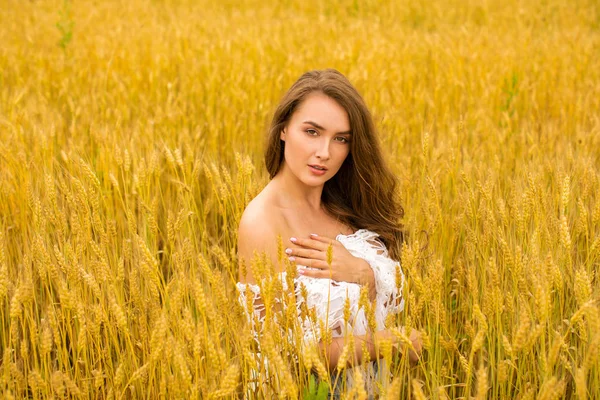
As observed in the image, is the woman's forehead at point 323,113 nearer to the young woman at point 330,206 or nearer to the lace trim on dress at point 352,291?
the young woman at point 330,206

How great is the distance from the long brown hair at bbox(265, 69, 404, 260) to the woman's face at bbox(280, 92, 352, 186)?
3 cm

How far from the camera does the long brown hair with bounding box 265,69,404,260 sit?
6.05 ft

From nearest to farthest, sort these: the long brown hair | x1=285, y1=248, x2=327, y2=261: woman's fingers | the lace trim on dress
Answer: the lace trim on dress → x1=285, y1=248, x2=327, y2=261: woman's fingers → the long brown hair

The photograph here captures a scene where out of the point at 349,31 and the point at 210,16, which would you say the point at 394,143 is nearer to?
the point at 349,31

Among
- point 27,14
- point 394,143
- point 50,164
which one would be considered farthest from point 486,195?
point 27,14

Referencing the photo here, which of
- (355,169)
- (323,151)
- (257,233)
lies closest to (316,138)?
(323,151)

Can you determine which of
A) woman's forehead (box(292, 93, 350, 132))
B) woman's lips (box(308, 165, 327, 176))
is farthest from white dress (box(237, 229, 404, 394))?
woman's forehead (box(292, 93, 350, 132))

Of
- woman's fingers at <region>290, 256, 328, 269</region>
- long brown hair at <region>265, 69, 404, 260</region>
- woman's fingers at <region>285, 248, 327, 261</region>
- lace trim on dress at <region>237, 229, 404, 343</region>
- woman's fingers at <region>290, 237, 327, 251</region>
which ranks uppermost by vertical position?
long brown hair at <region>265, 69, 404, 260</region>

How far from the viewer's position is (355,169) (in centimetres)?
195

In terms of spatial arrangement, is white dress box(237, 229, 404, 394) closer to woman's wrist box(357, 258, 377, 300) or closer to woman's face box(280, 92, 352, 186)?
woman's wrist box(357, 258, 377, 300)

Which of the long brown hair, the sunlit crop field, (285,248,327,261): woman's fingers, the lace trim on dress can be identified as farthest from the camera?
the long brown hair

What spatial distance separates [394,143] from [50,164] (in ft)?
4.63

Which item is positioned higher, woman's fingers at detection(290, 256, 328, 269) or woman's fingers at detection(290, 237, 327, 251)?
woman's fingers at detection(290, 237, 327, 251)

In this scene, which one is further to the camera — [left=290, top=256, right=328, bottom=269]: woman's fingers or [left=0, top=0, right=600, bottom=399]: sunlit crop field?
[left=290, top=256, right=328, bottom=269]: woman's fingers
